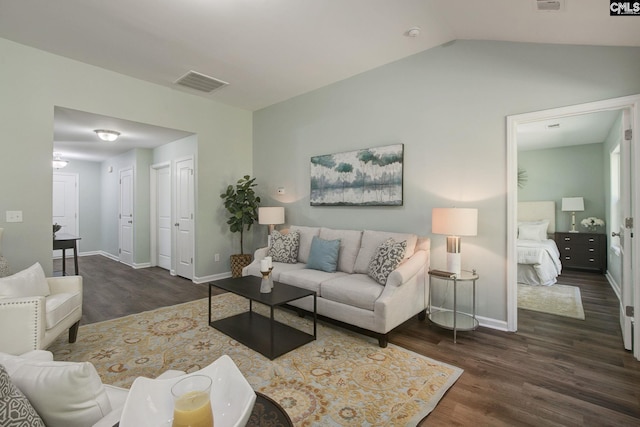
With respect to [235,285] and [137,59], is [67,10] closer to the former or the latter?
[137,59]

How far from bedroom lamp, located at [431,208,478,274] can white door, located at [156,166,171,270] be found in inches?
195

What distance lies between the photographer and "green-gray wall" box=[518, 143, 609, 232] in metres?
5.80

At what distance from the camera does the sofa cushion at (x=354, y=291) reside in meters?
2.73

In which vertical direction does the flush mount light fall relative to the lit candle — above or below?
above

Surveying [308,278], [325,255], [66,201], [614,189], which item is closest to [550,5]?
[325,255]

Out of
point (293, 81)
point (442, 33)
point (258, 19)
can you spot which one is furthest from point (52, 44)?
point (442, 33)

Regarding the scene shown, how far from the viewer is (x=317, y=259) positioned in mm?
3605

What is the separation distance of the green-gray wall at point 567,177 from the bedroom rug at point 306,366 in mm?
5655

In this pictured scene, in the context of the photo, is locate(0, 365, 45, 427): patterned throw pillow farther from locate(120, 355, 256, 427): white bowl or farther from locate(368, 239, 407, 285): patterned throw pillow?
locate(368, 239, 407, 285): patterned throw pillow

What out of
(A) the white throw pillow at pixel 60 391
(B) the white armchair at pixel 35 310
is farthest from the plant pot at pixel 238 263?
(A) the white throw pillow at pixel 60 391

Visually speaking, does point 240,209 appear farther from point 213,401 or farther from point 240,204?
point 213,401

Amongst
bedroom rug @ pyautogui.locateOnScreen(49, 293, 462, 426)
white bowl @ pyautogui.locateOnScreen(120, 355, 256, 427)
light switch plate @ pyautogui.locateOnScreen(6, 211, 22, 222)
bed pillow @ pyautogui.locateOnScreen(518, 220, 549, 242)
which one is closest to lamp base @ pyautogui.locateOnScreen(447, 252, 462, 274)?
bedroom rug @ pyautogui.locateOnScreen(49, 293, 462, 426)

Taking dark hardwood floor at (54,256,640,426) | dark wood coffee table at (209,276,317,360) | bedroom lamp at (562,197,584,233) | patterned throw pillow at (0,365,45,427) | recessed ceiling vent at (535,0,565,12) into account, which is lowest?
dark hardwood floor at (54,256,640,426)

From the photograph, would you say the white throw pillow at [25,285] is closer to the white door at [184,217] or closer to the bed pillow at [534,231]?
the white door at [184,217]
